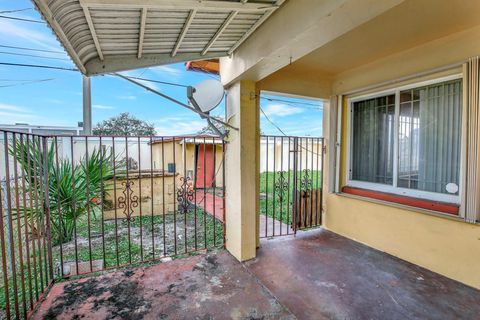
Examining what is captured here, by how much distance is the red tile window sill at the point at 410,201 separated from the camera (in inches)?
95.9

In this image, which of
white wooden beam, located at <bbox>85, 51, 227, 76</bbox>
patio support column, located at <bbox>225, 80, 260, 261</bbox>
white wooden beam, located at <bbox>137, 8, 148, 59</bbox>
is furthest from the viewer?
patio support column, located at <bbox>225, 80, 260, 261</bbox>

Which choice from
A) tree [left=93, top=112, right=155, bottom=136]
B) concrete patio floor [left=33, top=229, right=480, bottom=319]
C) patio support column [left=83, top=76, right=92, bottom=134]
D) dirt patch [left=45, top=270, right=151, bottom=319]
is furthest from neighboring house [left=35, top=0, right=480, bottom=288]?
tree [left=93, top=112, right=155, bottom=136]

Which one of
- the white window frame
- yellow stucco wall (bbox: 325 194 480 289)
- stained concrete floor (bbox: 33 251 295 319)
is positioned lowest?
stained concrete floor (bbox: 33 251 295 319)

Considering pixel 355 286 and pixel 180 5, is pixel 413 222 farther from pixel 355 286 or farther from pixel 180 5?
pixel 180 5

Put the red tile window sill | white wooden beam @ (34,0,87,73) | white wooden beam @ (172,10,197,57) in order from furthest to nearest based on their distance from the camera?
1. the red tile window sill
2. white wooden beam @ (172,10,197,57)
3. white wooden beam @ (34,0,87,73)

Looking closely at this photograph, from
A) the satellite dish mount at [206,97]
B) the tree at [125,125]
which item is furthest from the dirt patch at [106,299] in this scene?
the tree at [125,125]

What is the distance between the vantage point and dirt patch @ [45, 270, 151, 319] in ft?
6.44

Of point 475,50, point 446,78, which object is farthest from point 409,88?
point 475,50

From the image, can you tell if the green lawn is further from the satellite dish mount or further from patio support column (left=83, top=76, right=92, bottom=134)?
patio support column (left=83, top=76, right=92, bottom=134)

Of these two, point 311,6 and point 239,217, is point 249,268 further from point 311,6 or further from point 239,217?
point 311,6

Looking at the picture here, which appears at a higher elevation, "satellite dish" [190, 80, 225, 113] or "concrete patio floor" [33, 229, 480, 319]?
"satellite dish" [190, 80, 225, 113]

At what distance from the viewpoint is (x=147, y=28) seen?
196cm

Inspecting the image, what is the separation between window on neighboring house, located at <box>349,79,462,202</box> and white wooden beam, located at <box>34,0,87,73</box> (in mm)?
3742

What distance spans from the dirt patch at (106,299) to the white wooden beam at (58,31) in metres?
2.23
